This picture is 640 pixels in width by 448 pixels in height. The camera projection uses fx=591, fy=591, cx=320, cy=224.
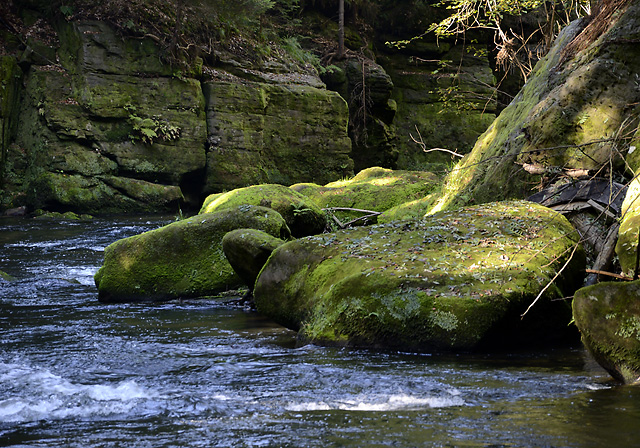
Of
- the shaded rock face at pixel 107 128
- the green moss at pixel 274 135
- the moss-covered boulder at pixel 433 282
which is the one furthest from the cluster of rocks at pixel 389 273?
the green moss at pixel 274 135

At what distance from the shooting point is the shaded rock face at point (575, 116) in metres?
6.86

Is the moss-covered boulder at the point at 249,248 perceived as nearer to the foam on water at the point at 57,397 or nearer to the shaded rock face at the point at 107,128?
the foam on water at the point at 57,397

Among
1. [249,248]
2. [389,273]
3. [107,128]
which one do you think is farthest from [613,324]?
[107,128]

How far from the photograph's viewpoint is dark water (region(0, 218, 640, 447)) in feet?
10.3

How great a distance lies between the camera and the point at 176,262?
782cm

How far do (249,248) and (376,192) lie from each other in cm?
551

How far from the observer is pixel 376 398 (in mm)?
3768

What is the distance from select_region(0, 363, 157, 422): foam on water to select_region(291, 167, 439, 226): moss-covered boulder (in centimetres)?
744

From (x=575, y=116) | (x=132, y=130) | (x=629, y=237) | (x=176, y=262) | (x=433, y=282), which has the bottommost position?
(x=176, y=262)

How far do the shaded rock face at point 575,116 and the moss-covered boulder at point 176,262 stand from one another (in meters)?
3.21

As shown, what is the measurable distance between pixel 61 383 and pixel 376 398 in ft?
7.33

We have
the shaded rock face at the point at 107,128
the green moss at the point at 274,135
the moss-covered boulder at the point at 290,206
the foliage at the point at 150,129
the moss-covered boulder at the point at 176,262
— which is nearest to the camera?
the moss-covered boulder at the point at 176,262

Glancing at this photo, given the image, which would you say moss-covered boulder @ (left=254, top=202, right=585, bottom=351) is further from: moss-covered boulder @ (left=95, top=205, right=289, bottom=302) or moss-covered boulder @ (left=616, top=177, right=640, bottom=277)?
moss-covered boulder @ (left=95, top=205, right=289, bottom=302)

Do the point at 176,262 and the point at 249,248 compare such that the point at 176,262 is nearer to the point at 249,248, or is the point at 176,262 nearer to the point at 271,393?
the point at 249,248
